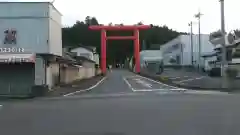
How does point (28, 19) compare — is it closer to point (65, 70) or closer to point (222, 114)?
point (65, 70)

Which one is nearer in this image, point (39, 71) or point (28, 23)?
point (39, 71)

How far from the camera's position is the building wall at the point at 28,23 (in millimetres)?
34906

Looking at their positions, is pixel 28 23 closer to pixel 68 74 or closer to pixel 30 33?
pixel 30 33

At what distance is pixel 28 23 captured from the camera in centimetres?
3516

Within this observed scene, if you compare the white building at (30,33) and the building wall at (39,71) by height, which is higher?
the white building at (30,33)

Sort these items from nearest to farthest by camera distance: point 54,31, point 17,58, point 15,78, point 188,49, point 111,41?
1. point 17,58
2. point 15,78
3. point 54,31
4. point 188,49
5. point 111,41

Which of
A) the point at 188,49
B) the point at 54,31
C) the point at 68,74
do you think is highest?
the point at 188,49

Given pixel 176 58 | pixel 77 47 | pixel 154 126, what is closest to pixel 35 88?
pixel 154 126

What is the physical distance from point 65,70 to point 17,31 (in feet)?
35.9

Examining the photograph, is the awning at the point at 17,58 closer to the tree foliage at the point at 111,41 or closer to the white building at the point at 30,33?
the white building at the point at 30,33

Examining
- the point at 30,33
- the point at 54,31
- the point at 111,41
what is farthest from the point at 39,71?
the point at 111,41

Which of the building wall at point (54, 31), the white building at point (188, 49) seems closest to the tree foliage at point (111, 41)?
the white building at point (188, 49)

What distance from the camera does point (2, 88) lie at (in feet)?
110

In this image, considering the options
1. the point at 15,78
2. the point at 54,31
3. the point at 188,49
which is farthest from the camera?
the point at 188,49
